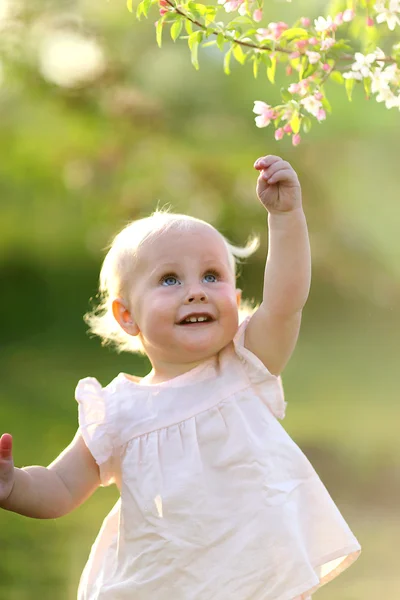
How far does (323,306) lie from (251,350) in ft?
15.2

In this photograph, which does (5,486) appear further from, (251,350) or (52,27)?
(52,27)

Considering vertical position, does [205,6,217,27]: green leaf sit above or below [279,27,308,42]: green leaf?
above

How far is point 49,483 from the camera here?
1208 millimetres

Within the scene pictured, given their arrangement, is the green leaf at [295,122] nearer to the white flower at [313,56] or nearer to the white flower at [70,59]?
the white flower at [313,56]

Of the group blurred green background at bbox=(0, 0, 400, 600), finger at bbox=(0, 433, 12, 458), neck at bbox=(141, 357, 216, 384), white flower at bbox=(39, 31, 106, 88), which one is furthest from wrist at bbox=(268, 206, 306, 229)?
white flower at bbox=(39, 31, 106, 88)

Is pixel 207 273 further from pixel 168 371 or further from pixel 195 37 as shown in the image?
pixel 195 37

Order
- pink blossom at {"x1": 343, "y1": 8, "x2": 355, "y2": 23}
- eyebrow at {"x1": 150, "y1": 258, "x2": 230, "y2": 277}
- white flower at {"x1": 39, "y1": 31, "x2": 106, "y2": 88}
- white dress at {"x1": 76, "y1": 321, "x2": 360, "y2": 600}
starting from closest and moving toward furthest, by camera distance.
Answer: white dress at {"x1": 76, "y1": 321, "x2": 360, "y2": 600} → eyebrow at {"x1": 150, "y1": 258, "x2": 230, "y2": 277} → pink blossom at {"x1": 343, "y1": 8, "x2": 355, "y2": 23} → white flower at {"x1": 39, "y1": 31, "x2": 106, "y2": 88}

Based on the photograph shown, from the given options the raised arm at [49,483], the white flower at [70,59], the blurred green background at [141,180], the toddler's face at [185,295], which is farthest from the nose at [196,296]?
the white flower at [70,59]

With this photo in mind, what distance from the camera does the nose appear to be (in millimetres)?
1189

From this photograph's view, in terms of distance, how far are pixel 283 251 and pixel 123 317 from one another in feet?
0.85

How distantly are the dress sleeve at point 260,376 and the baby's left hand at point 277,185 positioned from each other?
16 centimetres

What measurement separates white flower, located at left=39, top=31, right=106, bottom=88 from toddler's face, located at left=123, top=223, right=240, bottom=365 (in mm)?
4316

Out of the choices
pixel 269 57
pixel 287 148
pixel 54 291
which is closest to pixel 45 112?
pixel 54 291

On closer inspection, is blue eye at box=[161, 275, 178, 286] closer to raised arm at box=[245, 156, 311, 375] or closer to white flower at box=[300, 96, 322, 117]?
raised arm at box=[245, 156, 311, 375]
